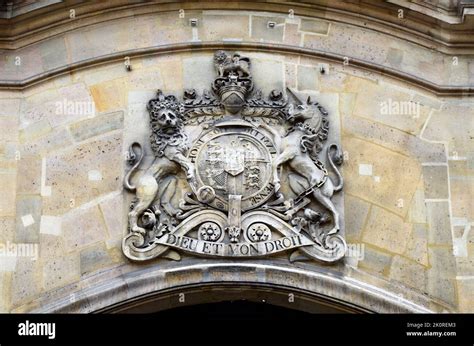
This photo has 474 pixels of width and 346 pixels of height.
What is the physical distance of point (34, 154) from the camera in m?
14.9

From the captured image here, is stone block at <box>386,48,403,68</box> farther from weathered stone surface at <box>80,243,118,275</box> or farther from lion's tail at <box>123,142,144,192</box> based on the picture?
weathered stone surface at <box>80,243,118,275</box>

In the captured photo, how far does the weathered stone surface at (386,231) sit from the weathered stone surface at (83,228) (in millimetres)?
2750

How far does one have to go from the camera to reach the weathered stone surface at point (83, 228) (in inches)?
569

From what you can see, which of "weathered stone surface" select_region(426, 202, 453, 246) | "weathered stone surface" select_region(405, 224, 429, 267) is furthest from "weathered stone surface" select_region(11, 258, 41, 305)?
"weathered stone surface" select_region(426, 202, 453, 246)

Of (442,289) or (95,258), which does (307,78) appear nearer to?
(442,289)

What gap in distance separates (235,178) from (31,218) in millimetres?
2156

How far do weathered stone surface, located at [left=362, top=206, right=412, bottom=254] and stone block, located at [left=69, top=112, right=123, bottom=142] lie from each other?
2.86 m

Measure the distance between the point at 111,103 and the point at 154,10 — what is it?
121 centimetres

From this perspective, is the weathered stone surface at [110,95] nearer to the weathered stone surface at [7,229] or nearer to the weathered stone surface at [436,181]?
the weathered stone surface at [7,229]

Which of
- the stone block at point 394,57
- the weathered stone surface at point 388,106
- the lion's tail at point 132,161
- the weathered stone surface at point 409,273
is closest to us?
the weathered stone surface at point 409,273

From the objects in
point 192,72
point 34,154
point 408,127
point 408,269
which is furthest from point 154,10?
point 408,269

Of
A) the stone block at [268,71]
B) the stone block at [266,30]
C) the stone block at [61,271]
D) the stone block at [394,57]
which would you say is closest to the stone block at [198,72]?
the stone block at [268,71]

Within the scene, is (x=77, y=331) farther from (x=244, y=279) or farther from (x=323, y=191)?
(x=323, y=191)

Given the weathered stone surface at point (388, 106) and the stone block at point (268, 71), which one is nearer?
the weathered stone surface at point (388, 106)
